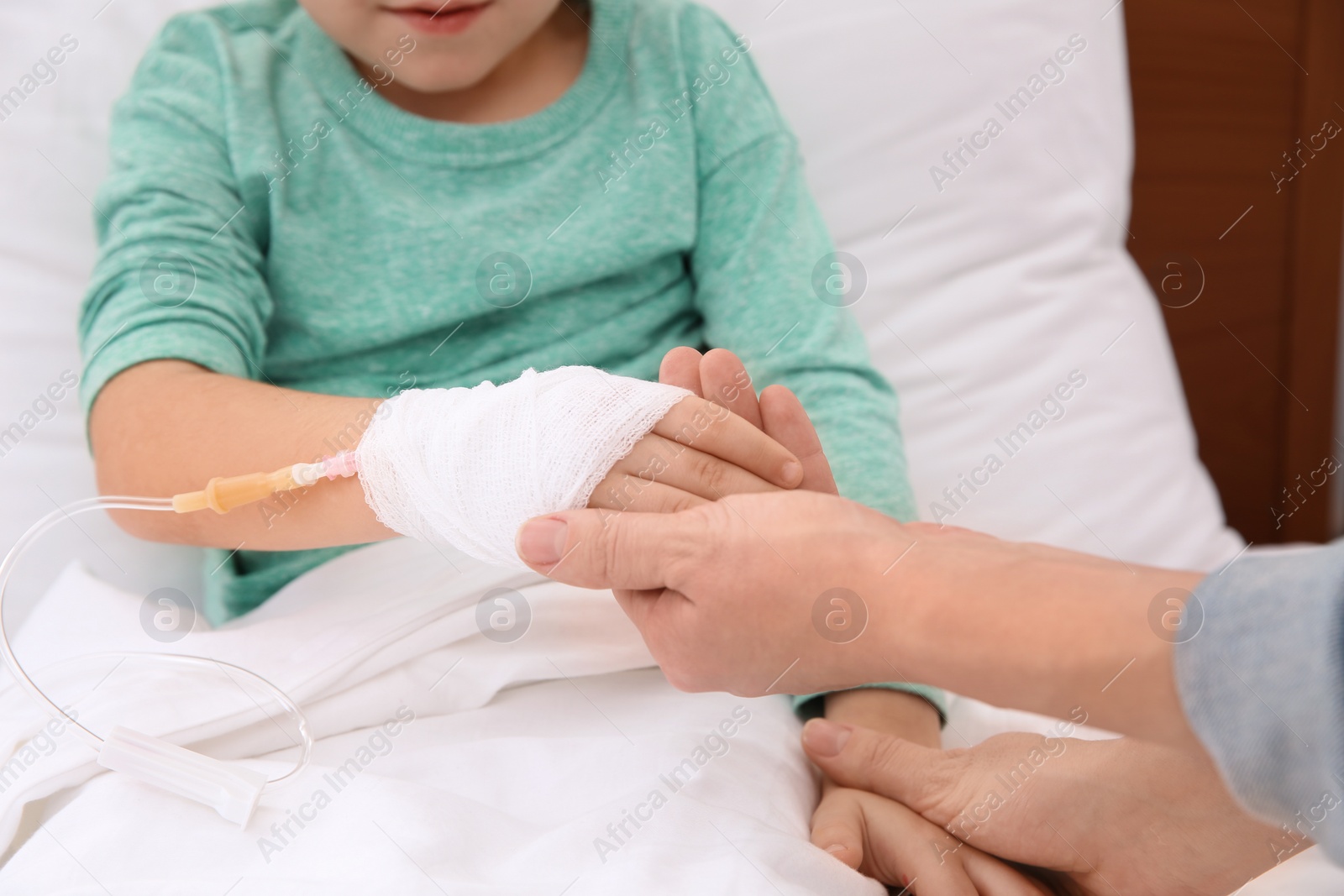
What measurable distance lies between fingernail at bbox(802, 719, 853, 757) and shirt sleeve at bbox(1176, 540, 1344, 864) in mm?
309

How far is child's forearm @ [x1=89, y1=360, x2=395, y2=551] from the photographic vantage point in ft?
2.43

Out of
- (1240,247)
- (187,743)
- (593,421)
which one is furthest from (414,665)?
(1240,247)

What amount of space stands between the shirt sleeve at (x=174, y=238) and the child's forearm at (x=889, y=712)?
0.56 m

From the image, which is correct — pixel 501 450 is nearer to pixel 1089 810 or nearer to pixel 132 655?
pixel 132 655

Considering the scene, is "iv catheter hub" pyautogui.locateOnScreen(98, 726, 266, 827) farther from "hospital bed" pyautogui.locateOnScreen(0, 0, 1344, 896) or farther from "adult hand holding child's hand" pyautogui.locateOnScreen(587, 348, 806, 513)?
"adult hand holding child's hand" pyautogui.locateOnScreen(587, 348, 806, 513)

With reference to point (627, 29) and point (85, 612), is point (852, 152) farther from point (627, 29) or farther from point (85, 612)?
point (85, 612)

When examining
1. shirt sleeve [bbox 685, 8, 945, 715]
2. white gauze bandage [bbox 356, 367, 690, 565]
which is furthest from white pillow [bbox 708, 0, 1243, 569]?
A: white gauze bandage [bbox 356, 367, 690, 565]

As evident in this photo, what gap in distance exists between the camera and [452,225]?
3.10ft

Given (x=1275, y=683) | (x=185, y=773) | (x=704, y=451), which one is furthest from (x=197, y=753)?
(x=1275, y=683)

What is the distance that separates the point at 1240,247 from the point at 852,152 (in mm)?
735

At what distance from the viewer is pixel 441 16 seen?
85 centimetres

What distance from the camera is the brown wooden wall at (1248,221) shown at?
147 centimetres

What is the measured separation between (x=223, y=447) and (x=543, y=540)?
0.98 feet

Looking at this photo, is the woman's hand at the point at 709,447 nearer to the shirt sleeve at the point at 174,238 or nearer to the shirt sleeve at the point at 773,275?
the shirt sleeve at the point at 773,275
